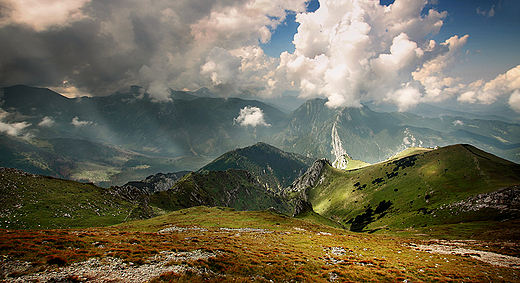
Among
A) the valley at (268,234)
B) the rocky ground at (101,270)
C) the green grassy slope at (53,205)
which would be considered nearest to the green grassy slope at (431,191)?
the valley at (268,234)

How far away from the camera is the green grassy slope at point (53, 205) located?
198 feet

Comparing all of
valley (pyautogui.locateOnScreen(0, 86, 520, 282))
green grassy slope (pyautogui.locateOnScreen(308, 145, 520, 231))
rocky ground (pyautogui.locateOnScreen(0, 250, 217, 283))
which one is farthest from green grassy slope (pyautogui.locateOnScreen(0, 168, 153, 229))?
green grassy slope (pyautogui.locateOnScreen(308, 145, 520, 231))

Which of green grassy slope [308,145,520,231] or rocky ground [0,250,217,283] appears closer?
rocky ground [0,250,217,283]

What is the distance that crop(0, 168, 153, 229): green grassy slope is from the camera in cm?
6050

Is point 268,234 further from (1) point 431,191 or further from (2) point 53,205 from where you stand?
(1) point 431,191

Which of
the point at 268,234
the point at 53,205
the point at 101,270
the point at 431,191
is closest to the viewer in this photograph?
the point at 101,270

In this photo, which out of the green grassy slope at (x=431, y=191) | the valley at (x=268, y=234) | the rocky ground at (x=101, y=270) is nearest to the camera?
the rocky ground at (x=101, y=270)

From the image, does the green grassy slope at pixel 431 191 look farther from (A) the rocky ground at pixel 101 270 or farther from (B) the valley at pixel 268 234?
(A) the rocky ground at pixel 101 270

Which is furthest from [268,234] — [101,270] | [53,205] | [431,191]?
[431,191]

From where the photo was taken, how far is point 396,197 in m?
155

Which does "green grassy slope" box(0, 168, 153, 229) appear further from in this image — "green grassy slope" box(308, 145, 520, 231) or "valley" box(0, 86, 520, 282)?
"green grassy slope" box(308, 145, 520, 231)

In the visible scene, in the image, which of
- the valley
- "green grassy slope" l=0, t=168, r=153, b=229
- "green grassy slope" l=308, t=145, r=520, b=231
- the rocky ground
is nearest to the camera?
the rocky ground

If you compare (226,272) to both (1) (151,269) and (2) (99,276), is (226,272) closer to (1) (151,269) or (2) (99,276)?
(1) (151,269)

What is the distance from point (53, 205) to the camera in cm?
7081
